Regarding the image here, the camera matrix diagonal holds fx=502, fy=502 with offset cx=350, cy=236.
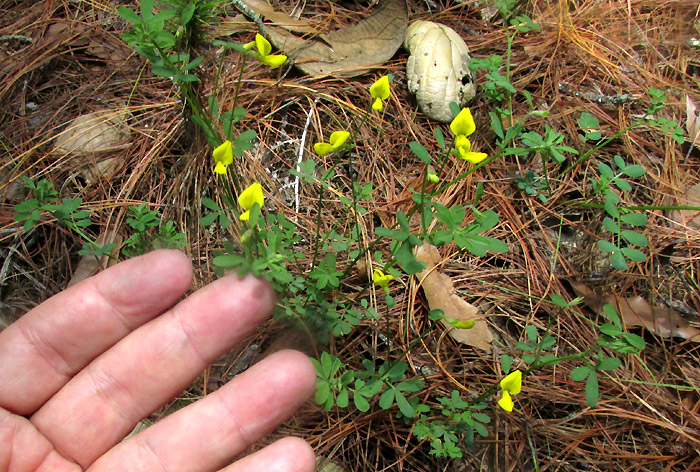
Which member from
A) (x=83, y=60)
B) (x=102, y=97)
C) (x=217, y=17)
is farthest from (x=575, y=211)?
(x=83, y=60)

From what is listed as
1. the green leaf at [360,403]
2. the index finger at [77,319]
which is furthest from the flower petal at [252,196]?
the green leaf at [360,403]

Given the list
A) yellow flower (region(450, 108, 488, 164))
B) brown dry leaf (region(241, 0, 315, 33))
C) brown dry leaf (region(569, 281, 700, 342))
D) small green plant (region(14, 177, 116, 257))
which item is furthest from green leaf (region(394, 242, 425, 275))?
brown dry leaf (region(241, 0, 315, 33))

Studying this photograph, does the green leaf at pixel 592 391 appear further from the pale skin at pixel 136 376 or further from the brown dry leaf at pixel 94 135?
the brown dry leaf at pixel 94 135

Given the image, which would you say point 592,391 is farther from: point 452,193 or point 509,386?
Answer: point 452,193

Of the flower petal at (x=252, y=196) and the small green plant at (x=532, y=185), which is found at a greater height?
the flower petal at (x=252, y=196)

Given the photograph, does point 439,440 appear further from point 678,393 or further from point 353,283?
point 678,393

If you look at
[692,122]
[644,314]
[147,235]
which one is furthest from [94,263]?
[692,122]
